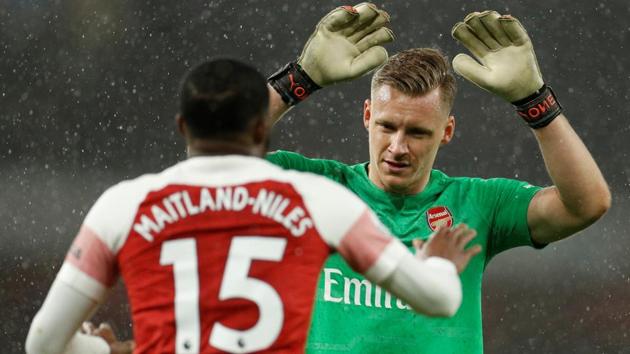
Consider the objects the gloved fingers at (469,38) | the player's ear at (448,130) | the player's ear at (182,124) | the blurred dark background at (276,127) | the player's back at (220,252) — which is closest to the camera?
the player's back at (220,252)

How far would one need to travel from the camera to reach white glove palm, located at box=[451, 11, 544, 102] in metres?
2.99

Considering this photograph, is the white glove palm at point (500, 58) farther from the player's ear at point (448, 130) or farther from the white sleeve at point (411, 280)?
the white sleeve at point (411, 280)

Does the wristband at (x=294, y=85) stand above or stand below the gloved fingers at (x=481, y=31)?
above

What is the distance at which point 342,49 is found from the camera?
306 cm

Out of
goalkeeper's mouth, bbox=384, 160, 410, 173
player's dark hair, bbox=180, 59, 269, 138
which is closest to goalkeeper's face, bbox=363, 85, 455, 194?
goalkeeper's mouth, bbox=384, 160, 410, 173

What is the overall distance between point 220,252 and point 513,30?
1.30 m

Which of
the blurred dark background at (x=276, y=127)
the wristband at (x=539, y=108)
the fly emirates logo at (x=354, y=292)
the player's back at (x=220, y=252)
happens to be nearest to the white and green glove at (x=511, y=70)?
the wristband at (x=539, y=108)

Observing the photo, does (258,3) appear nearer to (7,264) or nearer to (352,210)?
(7,264)

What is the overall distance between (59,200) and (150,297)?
6.42 metres

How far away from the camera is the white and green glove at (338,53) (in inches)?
120

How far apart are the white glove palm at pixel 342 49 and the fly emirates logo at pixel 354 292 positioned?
49 centimetres

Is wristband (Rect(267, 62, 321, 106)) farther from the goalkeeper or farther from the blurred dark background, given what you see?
the blurred dark background

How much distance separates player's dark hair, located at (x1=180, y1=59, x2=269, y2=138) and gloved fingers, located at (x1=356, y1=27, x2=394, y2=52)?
1085 mm

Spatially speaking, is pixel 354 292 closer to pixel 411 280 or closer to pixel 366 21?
pixel 366 21
